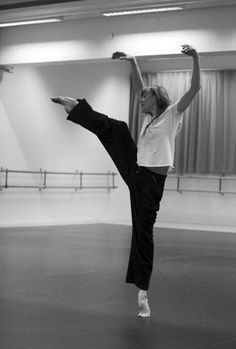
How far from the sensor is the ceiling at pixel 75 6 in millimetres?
7504

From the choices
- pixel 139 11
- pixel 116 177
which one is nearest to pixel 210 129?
pixel 116 177

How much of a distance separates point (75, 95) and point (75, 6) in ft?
10.3

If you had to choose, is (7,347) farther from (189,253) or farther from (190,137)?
(190,137)

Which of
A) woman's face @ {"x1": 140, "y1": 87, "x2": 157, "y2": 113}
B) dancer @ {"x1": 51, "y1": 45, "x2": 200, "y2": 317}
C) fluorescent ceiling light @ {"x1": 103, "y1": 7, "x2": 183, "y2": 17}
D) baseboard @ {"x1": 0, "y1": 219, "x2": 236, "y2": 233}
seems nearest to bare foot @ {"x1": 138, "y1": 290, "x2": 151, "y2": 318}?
dancer @ {"x1": 51, "y1": 45, "x2": 200, "y2": 317}

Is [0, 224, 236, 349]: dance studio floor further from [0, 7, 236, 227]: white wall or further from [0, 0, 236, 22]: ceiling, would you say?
[0, 0, 236, 22]: ceiling

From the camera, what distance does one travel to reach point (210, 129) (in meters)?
11.2

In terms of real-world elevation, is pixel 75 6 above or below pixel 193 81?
above

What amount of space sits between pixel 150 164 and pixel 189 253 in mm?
3599

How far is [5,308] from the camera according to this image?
10.7 ft

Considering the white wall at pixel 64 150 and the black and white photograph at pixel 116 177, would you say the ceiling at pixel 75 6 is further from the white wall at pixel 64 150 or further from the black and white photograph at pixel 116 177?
the white wall at pixel 64 150

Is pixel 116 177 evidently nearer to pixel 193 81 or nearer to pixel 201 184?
pixel 201 184

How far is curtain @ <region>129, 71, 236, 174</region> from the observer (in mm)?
11094

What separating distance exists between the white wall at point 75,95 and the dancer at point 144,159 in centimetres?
492

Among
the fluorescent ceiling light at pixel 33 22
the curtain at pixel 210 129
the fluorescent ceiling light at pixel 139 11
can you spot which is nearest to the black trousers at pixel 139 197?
the fluorescent ceiling light at pixel 139 11
